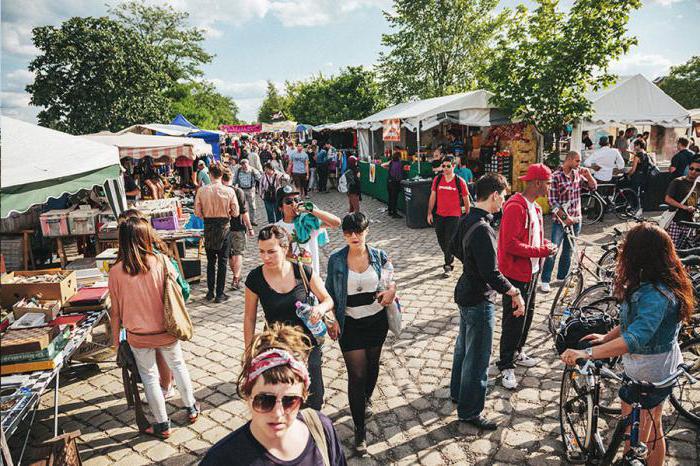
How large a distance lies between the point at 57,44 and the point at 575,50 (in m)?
22.7

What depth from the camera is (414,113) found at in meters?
12.2

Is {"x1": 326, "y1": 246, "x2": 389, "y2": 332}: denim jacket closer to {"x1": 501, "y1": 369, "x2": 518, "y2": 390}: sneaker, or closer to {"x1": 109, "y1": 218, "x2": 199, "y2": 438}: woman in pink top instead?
{"x1": 109, "y1": 218, "x2": 199, "y2": 438}: woman in pink top

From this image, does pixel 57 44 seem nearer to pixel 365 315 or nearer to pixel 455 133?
pixel 455 133

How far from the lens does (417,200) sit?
36.2ft

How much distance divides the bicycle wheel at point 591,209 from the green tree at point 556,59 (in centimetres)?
201

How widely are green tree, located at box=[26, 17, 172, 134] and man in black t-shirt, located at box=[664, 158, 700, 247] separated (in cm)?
2331

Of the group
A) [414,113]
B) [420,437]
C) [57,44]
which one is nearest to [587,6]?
[414,113]

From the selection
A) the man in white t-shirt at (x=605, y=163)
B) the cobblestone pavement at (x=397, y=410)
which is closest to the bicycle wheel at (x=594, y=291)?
the cobblestone pavement at (x=397, y=410)

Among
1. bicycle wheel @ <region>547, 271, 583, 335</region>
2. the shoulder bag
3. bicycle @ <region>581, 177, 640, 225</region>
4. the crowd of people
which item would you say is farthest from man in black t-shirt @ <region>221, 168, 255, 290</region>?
bicycle @ <region>581, 177, 640, 225</region>

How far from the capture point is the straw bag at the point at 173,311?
11.6 feet

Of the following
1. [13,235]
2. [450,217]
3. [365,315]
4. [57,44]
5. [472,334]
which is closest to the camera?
[365,315]

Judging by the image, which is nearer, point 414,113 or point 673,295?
point 673,295

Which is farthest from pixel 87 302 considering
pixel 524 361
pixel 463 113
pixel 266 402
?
pixel 463 113

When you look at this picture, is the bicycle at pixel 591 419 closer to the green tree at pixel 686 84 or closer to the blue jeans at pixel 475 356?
the blue jeans at pixel 475 356
